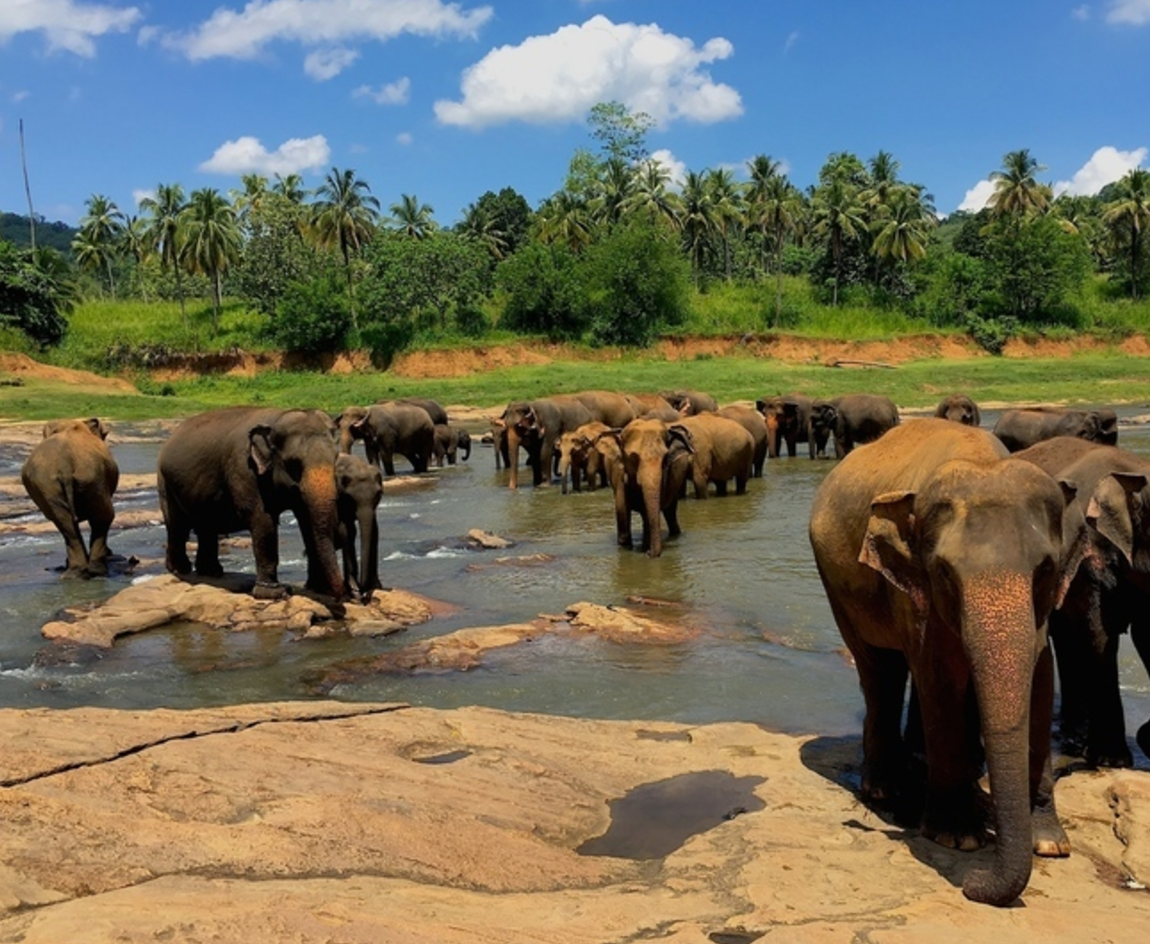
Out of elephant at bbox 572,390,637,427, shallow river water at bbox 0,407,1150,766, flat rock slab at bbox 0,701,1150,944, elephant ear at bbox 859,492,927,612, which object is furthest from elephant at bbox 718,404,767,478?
elephant ear at bbox 859,492,927,612

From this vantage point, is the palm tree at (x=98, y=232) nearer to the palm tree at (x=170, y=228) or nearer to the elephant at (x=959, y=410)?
the palm tree at (x=170, y=228)

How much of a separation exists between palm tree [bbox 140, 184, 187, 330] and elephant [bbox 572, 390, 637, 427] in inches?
1622

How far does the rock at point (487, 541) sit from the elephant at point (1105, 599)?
9.78m

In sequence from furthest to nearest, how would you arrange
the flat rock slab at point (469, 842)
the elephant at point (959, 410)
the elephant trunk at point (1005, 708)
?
the elephant at point (959, 410) < the elephant trunk at point (1005, 708) < the flat rock slab at point (469, 842)

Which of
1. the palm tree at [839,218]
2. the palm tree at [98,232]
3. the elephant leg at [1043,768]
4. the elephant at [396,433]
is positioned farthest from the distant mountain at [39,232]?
the elephant leg at [1043,768]

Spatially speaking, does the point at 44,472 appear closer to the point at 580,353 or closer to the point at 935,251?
the point at 580,353

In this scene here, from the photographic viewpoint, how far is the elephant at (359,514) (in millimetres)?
11375

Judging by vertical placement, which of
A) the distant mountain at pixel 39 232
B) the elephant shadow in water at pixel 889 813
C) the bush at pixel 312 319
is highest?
the distant mountain at pixel 39 232

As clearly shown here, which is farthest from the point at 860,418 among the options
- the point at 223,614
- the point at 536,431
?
the point at 223,614

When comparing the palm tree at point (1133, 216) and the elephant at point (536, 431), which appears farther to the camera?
the palm tree at point (1133, 216)

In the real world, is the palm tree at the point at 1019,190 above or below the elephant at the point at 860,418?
above

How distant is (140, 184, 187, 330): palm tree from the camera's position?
6325cm

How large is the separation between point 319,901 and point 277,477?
24.1ft

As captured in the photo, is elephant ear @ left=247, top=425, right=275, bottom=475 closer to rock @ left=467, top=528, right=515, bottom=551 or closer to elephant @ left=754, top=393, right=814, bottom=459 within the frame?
rock @ left=467, top=528, right=515, bottom=551
